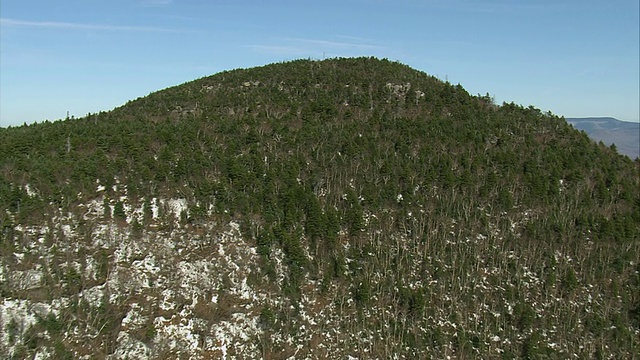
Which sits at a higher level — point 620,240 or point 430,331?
point 620,240

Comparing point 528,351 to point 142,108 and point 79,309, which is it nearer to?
point 79,309

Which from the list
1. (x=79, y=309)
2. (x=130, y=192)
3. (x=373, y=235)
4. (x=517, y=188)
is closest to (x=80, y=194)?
(x=130, y=192)

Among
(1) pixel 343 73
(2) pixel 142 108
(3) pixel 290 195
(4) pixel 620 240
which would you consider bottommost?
(4) pixel 620 240

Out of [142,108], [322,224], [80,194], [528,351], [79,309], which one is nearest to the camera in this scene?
[79,309]

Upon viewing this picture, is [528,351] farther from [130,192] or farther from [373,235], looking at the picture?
[130,192]

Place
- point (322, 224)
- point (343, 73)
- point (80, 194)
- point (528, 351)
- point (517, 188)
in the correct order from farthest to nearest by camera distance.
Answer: point (343, 73), point (517, 188), point (322, 224), point (80, 194), point (528, 351)

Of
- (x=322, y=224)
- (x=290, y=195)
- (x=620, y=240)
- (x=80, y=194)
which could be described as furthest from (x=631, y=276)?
(x=80, y=194)

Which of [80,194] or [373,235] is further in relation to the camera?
[373,235]
